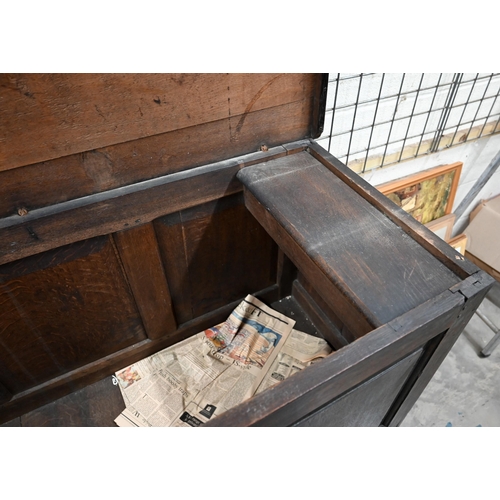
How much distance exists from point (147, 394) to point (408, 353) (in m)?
0.86

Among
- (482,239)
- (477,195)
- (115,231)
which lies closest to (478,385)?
(482,239)

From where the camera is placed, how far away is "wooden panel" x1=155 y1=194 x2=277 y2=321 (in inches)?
45.1

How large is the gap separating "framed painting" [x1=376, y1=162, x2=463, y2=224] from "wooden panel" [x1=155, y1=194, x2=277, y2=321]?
2.40ft

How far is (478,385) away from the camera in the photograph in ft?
5.49

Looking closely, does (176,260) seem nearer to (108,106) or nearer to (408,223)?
(108,106)

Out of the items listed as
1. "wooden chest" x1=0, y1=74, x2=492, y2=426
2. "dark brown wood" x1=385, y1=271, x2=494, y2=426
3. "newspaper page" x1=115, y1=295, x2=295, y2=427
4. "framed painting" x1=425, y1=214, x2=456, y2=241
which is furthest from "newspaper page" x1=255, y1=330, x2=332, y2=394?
"framed painting" x1=425, y1=214, x2=456, y2=241

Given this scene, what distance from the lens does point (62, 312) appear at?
1.12 meters

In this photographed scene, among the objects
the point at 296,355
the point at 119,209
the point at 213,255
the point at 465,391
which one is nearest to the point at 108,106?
the point at 119,209

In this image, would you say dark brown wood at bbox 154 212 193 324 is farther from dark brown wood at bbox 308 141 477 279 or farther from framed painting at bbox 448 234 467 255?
framed painting at bbox 448 234 467 255

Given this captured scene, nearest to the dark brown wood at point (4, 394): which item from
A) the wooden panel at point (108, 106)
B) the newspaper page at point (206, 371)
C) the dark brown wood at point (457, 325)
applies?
the newspaper page at point (206, 371)

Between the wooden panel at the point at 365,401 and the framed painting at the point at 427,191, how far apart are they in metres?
1.01

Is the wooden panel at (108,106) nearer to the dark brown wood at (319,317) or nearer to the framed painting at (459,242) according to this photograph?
the dark brown wood at (319,317)

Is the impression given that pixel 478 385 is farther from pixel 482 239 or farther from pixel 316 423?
pixel 316 423

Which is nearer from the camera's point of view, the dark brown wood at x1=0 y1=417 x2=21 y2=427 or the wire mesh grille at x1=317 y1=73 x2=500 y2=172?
the dark brown wood at x1=0 y1=417 x2=21 y2=427
